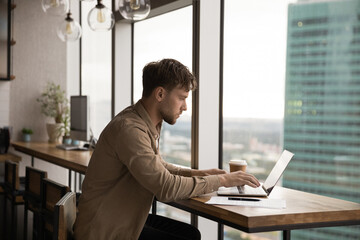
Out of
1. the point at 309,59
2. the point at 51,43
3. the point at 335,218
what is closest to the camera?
the point at 335,218

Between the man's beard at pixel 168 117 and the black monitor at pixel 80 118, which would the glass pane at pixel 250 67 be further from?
the black monitor at pixel 80 118

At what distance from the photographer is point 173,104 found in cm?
189

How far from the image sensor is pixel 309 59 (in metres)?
3.45

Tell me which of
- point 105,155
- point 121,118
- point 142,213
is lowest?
point 142,213

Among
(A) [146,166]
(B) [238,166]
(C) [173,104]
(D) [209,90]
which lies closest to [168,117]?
(C) [173,104]

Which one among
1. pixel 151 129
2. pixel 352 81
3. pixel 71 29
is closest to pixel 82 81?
pixel 71 29

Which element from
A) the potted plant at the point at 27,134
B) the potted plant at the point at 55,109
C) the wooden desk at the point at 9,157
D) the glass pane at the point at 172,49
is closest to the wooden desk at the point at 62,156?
the wooden desk at the point at 9,157

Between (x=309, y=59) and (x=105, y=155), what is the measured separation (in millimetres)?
2220

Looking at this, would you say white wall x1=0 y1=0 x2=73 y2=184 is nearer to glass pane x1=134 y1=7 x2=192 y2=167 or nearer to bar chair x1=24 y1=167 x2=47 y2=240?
glass pane x1=134 y1=7 x2=192 y2=167

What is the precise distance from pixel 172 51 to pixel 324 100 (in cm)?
131

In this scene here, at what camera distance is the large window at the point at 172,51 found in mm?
3436

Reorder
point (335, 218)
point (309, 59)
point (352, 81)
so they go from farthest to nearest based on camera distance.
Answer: point (309, 59)
point (352, 81)
point (335, 218)

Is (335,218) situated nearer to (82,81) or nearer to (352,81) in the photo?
(352,81)

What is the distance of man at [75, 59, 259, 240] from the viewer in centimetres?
168
